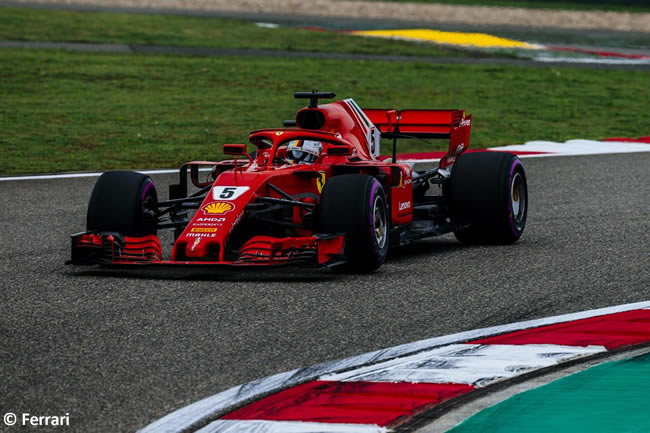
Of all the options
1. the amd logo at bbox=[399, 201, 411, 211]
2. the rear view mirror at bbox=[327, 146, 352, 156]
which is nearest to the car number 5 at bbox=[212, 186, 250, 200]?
the rear view mirror at bbox=[327, 146, 352, 156]

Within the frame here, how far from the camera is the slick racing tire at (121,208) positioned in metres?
7.96

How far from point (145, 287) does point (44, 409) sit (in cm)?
248

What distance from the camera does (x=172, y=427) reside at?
4.48 m

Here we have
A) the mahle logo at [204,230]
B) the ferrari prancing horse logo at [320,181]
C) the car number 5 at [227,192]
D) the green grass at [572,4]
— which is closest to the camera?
the mahle logo at [204,230]

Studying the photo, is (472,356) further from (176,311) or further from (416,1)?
(416,1)

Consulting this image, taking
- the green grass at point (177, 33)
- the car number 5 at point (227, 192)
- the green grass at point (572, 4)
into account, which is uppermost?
the green grass at point (572, 4)

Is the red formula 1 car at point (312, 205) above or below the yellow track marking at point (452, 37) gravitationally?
below

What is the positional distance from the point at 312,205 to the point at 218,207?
61cm

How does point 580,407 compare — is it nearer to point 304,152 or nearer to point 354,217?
point 354,217

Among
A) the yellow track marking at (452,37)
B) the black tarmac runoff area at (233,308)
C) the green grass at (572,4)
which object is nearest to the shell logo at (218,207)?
the black tarmac runoff area at (233,308)

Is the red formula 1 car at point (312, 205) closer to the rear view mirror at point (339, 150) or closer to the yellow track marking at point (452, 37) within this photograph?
the rear view mirror at point (339, 150)

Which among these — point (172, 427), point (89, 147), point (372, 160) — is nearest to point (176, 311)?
point (172, 427)

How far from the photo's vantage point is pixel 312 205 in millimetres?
7762

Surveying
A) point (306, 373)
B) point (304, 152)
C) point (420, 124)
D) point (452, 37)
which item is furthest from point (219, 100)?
point (306, 373)
